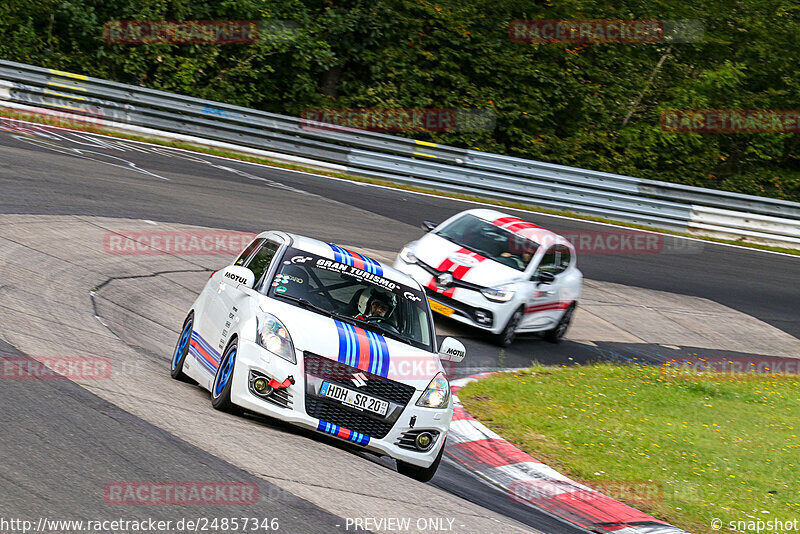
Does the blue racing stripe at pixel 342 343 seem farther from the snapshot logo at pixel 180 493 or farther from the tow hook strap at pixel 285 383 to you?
the snapshot logo at pixel 180 493

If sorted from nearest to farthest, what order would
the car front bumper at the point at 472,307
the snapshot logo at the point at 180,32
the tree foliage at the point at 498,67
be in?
1. the car front bumper at the point at 472,307
2. the snapshot logo at the point at 180,32
3. the tree foliage at the point at 498,67

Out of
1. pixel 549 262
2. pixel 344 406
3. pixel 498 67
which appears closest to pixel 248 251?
pixel 344 406

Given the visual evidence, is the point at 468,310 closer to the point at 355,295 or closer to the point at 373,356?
the point at 355,295

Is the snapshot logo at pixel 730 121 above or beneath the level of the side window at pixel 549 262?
above

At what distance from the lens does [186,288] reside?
1277 centimetres

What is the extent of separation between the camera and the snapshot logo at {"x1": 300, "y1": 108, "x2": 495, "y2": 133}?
2884cm

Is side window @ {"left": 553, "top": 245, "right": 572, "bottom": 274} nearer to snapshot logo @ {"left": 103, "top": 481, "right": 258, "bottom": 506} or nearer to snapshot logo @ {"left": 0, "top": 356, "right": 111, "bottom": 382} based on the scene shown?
snapshot logo @ {"left": 0, "top": 356, "right": 111, "bottom": 382}

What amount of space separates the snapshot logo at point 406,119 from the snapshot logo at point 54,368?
21301 millimetres

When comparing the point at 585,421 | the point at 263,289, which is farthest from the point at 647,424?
the point at 263,289

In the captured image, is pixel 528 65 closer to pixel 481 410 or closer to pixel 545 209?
pixel 545 209

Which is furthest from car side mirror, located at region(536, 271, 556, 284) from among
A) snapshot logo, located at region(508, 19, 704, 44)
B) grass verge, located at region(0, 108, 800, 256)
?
snapshot logo, located at region(508, 19, 704, 44)

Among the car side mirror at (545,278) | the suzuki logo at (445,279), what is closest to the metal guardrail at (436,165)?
the car side mirror at (545,278)

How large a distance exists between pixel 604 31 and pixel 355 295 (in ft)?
84.0

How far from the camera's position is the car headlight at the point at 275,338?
711 cm
